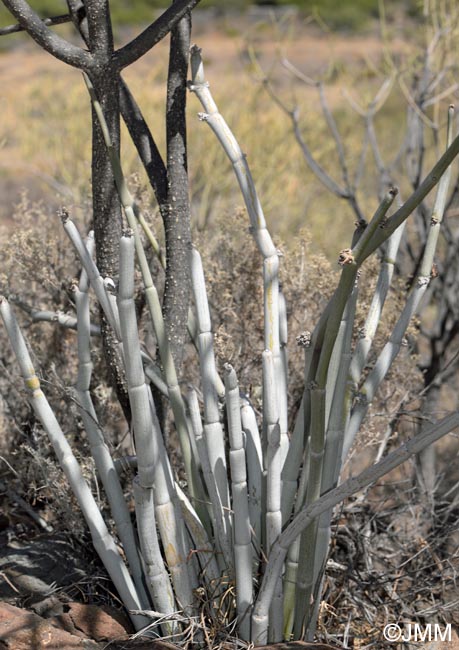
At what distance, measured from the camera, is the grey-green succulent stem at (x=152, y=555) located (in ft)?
7.28

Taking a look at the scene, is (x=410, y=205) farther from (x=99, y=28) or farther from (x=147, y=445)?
(x=99, y=28)

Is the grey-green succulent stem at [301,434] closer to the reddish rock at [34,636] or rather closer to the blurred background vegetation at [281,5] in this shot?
the reddish rock at [34,636]

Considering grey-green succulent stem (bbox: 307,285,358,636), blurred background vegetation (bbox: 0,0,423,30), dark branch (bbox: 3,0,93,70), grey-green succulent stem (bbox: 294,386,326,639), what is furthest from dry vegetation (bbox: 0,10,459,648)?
blurred background vegetation (bbox: 0,0,423,30)

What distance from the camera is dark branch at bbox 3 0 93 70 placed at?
230cm

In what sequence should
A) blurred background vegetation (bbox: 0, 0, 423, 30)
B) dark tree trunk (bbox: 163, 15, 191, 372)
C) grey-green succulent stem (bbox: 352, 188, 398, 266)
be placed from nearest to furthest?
grey-green succulent stem (bbox: 352, 188, 398, 266), dark tree trunk (bbox: 163, 15, 191, 372), blurred background vegetation (bbox: 0, 0, 423, 30)

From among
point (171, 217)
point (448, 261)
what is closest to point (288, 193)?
point (448, 261)

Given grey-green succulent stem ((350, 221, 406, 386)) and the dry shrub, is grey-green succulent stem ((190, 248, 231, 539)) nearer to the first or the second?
grey-green succulent stem ((350, 221, 406, 386))

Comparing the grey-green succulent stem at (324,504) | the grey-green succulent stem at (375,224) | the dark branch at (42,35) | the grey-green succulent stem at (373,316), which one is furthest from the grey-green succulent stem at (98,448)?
the grey-green succulent stem at (375,224)

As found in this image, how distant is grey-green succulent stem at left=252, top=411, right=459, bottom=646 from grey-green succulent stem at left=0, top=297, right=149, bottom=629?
14.9 inches

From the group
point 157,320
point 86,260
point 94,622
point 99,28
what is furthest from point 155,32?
point 94,622

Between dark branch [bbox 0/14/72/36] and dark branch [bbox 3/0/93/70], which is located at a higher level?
dark branch [bbox 0/14/72/36]

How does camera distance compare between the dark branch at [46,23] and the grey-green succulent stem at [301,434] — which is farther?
the dark branch at [46,23]

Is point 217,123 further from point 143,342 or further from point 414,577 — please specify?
point 414,577

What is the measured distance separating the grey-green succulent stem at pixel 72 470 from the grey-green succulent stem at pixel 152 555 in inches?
3.0
